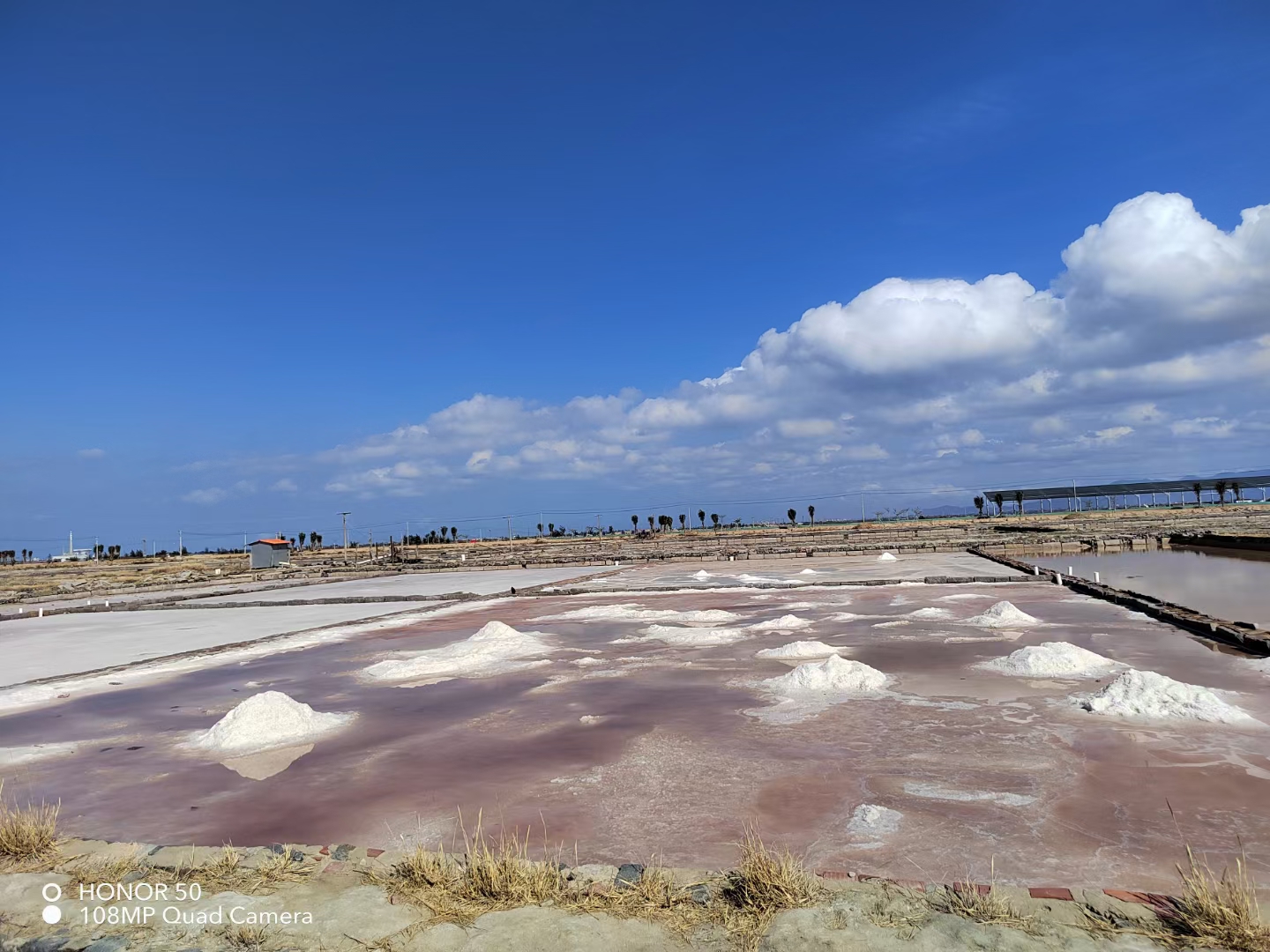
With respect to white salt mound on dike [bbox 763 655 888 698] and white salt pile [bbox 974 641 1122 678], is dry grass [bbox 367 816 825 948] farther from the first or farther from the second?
white salt pile [bbox 974 641 1122 678]

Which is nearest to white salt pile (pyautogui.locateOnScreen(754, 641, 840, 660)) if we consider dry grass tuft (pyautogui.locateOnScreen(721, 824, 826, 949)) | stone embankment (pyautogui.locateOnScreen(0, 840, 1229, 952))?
stone embankment (pyautogui.locateOnScreen(0, 840, 1229, 952))

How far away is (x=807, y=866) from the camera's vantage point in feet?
16.9

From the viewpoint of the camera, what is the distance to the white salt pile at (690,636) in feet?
48.6

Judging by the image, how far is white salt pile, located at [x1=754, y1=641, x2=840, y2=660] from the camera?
12609 mm

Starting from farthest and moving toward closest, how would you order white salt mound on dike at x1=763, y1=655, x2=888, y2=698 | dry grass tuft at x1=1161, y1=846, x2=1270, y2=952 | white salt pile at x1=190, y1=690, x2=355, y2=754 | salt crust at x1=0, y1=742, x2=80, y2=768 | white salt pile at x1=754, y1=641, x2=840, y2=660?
white salt pile at x1=754, y1=641, x2=840, y2=660
white salt mound on dike at x1=763, y1=655, x2=888, y2=698
white salt pile at x1=190, y1=690, x2=355, y2=754
salt crust at x1=0, y1=742, x2=80, y2=768
dry grass tuft at x1=1161, y1=846, x2=1270, y2=952

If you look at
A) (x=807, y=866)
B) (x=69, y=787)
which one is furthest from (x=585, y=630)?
(x=807, y=866)

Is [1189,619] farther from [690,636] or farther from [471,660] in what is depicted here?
[471,660]

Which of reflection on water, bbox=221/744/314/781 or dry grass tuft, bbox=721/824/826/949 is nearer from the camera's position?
dry grass tuft, bbox=721/824/826/949

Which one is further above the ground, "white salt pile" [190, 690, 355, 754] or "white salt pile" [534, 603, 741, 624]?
"white salt pile" [190, 690, 355, 754]

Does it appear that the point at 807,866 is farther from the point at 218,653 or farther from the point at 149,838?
the point at 218,653

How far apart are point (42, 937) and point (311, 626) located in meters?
16.0

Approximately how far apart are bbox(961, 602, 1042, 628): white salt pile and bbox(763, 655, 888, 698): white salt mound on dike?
5744 mm

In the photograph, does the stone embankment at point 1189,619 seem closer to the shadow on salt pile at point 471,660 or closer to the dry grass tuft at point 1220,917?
the dry grass tuft at point 1220,917

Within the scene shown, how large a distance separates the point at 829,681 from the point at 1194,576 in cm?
→ 2549
